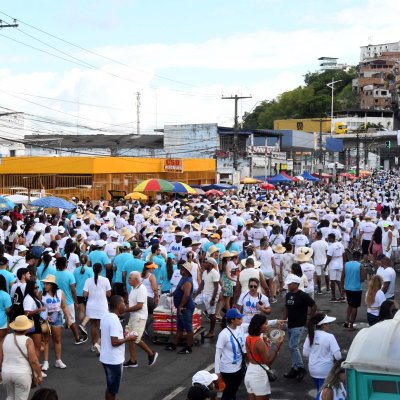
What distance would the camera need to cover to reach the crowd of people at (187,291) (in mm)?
8352

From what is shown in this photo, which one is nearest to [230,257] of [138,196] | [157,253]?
[157,253]

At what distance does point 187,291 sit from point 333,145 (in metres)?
88.4

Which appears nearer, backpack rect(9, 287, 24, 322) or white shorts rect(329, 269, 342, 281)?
backpack rect(9, 287, 24, 322)

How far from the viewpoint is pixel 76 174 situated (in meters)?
40.2

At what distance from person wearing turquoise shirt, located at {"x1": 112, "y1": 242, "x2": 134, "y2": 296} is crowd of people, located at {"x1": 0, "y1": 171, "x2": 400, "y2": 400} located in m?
0.02

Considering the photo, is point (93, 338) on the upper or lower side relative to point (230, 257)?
lower

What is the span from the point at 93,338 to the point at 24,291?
1.80m

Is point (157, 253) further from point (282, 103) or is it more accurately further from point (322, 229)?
point (282, 103)

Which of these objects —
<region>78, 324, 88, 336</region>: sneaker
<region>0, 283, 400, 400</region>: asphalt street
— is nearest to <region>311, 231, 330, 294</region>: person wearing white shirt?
<region>0, 283, 400, 400</region>: asphalt street

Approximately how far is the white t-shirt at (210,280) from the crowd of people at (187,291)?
0.02 m

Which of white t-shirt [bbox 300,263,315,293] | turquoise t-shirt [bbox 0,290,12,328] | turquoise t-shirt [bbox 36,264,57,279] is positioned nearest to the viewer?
turquoise t-shirt [bbox 0,290,12,328]

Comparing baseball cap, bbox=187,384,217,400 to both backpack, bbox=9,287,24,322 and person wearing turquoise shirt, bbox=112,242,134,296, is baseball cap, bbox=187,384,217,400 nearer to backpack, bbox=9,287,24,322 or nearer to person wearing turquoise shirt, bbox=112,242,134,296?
backpack, bbox=9,287,24,322

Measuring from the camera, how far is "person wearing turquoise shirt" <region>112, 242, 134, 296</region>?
44.7ft

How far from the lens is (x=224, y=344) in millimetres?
8359
